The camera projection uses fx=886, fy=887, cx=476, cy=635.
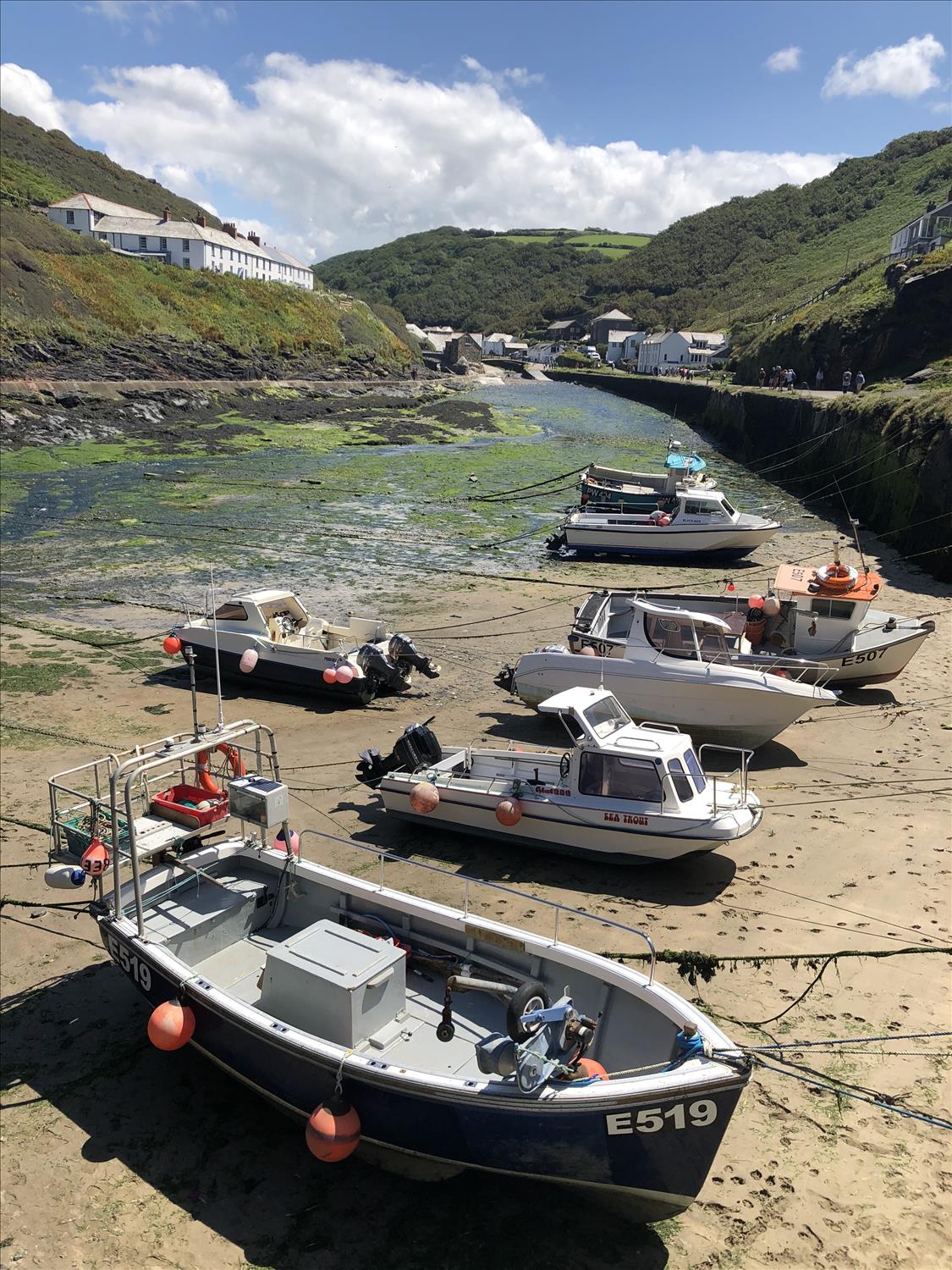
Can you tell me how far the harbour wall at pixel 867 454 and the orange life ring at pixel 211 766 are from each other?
18.7 metres

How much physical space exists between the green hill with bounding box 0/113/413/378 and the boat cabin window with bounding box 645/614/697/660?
48.7m

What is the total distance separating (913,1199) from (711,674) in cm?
801

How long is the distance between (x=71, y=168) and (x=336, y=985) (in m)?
135

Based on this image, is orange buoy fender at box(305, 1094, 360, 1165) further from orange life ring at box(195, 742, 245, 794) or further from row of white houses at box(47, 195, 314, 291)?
row of white houses at box(47, 195, 314, 291)

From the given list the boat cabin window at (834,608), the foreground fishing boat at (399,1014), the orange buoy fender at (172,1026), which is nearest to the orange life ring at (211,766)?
the foreground fishing boat at (399,1014)

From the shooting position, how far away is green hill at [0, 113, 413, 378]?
55.1 meters

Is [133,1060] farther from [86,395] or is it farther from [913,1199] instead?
[86,395]

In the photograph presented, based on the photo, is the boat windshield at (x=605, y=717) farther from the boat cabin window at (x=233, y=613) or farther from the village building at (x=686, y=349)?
the village building at (x=686, y=349)

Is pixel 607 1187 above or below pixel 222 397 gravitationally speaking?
below

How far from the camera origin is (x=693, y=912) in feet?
30.3

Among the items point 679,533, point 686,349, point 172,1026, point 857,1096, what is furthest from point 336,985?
point 686,349

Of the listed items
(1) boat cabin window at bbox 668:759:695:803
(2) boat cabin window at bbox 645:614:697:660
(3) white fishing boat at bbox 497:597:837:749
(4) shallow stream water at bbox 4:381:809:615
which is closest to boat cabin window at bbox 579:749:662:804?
(1) boat cabin window at bbox 668:759:695:803

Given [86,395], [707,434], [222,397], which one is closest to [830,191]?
[707,434]

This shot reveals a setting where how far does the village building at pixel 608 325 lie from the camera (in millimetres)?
146250
